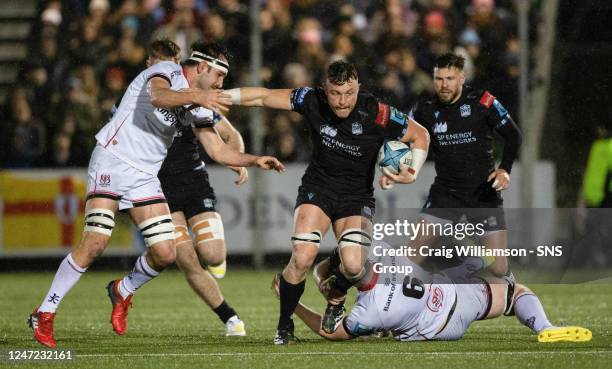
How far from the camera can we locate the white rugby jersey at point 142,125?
372 inches

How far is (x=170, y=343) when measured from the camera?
30.5 feet

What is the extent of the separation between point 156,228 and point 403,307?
1.95 meters

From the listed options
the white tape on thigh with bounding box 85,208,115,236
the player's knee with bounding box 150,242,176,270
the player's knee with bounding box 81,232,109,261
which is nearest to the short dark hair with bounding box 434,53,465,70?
the player's knee with bounding box 150,242,176,270

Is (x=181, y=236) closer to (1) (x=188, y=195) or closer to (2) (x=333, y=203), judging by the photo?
(1) (x=188, y=195)

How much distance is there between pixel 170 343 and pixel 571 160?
8.66 metres

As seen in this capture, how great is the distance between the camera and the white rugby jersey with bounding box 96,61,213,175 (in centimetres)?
946

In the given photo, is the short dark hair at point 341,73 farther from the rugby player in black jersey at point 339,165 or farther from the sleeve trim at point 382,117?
the sleeve trim at point 382,117

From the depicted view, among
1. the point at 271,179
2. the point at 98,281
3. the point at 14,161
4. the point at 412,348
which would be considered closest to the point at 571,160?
the point at 271,179

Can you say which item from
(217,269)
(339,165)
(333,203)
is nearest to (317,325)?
(333,203)

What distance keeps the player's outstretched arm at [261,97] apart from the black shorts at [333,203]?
0.67 metres

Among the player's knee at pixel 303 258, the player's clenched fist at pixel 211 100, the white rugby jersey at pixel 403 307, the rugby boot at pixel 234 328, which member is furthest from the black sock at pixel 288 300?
the player's clenched fist at pixel 211 100

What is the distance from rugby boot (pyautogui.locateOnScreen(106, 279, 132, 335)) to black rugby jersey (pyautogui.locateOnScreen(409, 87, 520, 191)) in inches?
115

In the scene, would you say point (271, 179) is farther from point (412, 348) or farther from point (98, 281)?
point (412, 348)

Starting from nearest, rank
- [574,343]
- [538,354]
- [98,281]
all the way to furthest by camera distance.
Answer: [538,354] < [574,343] < [98,281]
